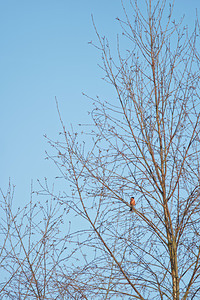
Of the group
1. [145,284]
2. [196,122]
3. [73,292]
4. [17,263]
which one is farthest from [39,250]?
[196,122]

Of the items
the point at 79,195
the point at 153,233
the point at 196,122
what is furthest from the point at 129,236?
the point at 196,122

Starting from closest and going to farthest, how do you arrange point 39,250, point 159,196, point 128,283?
point 128,283 → point 159,196 → point 39,250

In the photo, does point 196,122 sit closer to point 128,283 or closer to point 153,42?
point 153,42

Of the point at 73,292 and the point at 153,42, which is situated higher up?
the point at 153,42

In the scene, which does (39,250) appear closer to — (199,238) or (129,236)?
(129,236)

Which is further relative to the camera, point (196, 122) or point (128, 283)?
point (196, 122)

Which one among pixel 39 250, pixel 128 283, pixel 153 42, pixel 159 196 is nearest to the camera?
pixel 128 283

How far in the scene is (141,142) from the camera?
16.1 ft

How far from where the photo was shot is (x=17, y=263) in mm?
5652

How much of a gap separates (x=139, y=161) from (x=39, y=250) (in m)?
2.07

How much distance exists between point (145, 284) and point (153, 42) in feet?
9.61

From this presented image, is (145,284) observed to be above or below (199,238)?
below

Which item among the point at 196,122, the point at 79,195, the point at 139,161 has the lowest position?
the point at 79,195

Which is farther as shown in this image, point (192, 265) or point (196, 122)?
point (196, 122)
